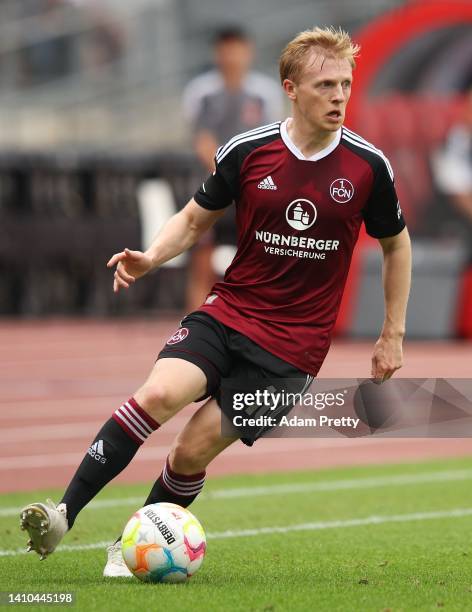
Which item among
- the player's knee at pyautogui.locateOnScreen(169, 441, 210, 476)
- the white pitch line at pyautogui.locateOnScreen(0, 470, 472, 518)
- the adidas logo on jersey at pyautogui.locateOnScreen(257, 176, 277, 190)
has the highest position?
the adidas logo on jersey at pyautogui.locateOnScreen(257, 176, 277, 190)

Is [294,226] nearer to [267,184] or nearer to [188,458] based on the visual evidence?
[267,184]

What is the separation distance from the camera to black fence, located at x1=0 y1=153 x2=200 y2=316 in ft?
73.8

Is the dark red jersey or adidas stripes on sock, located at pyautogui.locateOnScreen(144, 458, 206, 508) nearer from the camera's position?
the dark red jersey

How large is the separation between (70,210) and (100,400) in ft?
28.2

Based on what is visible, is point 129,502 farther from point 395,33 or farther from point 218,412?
point 395,33

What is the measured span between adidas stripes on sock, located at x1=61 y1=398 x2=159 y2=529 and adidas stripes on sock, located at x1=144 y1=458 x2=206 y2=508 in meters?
0.38

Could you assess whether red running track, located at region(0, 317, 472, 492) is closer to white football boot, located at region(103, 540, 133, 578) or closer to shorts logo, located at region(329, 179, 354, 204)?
white football boot, located at region(103, 540, 133, 578)

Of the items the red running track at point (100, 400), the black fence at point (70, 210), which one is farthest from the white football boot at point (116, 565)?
the black fence at point (70, 210)

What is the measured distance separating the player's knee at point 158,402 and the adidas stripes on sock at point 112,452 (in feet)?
0.09

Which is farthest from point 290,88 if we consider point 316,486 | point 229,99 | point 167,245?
point 229,99

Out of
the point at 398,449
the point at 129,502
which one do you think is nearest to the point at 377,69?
the point at 398,449

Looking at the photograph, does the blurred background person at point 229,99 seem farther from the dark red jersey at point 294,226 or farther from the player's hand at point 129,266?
the player's hand at point 129,266

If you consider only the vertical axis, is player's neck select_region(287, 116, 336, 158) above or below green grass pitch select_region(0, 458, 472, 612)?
above

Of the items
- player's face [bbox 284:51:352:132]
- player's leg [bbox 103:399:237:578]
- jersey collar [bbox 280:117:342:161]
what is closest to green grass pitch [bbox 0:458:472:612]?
player's leg [bbox 103:399:237:578]
